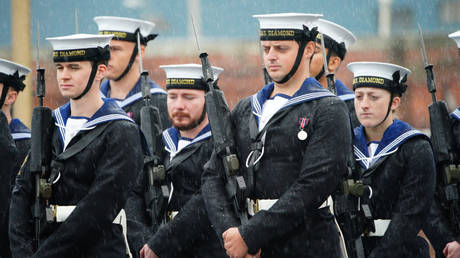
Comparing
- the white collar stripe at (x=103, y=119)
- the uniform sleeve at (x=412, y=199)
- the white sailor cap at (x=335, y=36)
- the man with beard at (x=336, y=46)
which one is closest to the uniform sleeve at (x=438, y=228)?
the uniform sleeve at (x=412, y=199)

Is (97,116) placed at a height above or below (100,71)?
below

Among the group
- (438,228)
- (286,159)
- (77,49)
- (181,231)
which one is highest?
(77,49)

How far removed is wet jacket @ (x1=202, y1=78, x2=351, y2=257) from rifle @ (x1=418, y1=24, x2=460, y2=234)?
193 centimetres

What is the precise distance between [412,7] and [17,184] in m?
19.4

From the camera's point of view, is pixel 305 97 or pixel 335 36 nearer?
pixel 305 97

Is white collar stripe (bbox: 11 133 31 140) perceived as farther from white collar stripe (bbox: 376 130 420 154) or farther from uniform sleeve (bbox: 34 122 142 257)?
white collar stripe (bbox: 376 130 420 154)

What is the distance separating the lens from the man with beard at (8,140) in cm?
701

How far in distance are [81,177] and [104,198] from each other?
0.68ft

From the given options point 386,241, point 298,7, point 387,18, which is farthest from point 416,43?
point 386,241

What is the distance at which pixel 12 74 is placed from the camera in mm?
7695

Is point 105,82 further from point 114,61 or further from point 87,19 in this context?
point 87,19

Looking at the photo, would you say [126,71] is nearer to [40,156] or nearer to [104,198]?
[40,156]

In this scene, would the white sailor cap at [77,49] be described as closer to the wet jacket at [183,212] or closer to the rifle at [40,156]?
the rifle at [40,156]

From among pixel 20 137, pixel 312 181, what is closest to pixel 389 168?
pixel 312 181
